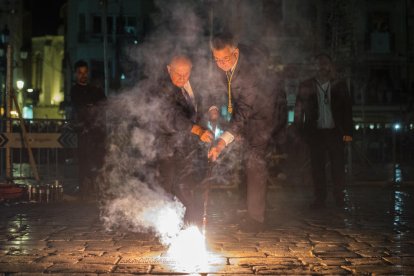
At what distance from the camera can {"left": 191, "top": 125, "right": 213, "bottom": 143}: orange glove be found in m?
4.86

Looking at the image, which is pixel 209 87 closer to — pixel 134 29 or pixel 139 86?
pixel 139 86

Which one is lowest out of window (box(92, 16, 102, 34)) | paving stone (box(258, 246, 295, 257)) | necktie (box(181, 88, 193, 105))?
paving stone (box(258, 246, 295, 257))

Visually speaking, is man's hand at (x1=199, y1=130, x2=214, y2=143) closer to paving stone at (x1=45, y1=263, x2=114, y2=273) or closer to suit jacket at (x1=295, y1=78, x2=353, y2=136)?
paving stone at (x1=45, y1=263, x2=114, y2=273)

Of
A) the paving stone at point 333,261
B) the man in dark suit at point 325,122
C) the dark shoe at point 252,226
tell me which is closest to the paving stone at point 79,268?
the paving stone at point 333,261

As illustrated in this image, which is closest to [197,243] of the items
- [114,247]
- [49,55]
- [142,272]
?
[114,247]

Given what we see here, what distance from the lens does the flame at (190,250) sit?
166 inches

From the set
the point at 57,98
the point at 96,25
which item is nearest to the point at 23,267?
the point at 96,25

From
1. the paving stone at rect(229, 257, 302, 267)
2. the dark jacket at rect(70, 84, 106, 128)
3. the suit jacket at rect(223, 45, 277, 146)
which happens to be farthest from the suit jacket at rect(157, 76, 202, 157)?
the dark jacket at rect(70, 84, 106, 128)

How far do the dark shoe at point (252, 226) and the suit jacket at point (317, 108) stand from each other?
227cm

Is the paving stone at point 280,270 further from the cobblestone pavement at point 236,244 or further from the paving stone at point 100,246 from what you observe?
the paving stone at point 100,246

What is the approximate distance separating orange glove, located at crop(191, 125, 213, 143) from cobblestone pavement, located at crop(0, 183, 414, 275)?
911 millimetres

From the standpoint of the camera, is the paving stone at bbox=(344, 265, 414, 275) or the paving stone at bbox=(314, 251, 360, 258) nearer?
the paving stone at bbox=(344, 265, 414, 275)

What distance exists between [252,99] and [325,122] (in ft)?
7.73

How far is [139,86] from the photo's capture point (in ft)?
22.4
